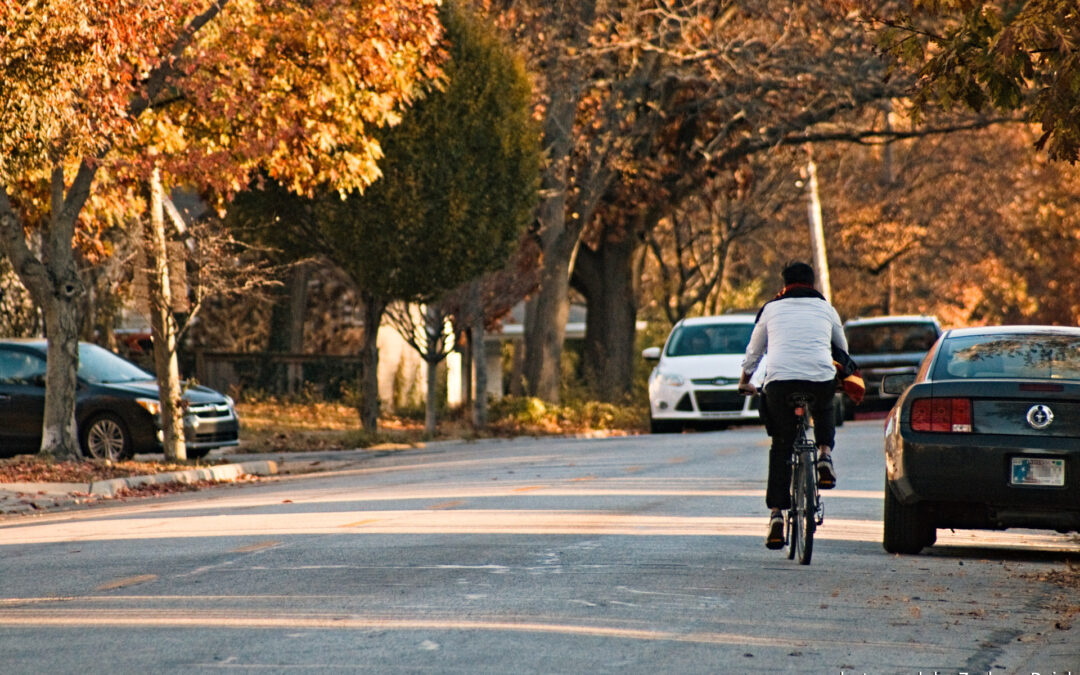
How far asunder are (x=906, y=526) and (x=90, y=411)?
532 inches

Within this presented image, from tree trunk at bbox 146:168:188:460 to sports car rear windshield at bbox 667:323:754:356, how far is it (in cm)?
897

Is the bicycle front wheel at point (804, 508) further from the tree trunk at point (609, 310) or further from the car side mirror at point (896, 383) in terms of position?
the tree trunk at point (609, 310)

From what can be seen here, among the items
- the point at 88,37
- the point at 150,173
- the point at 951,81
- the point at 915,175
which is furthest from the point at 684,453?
the point at 915,175

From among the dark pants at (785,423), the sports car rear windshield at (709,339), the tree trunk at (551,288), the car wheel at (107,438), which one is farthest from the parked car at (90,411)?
the dark pants at (785,423)

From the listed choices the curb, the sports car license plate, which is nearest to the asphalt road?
the sports car license plate

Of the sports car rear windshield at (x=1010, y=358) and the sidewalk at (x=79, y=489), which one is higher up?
the sports car rear windshield at (x=1010, y=358)

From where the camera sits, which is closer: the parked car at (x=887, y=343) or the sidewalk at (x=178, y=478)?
the sidewalk at (x=178, y=478)

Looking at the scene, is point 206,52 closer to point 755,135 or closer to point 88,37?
point 88,37

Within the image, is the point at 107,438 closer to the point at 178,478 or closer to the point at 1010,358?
the point at 178,478

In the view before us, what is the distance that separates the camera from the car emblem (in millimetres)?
10383

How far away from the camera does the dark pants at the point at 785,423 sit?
1062cm

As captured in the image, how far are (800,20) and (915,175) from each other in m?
25.8

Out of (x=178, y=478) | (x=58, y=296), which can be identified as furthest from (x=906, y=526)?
(x=58, y=296)

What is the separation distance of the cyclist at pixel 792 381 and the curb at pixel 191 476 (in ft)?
31.2
